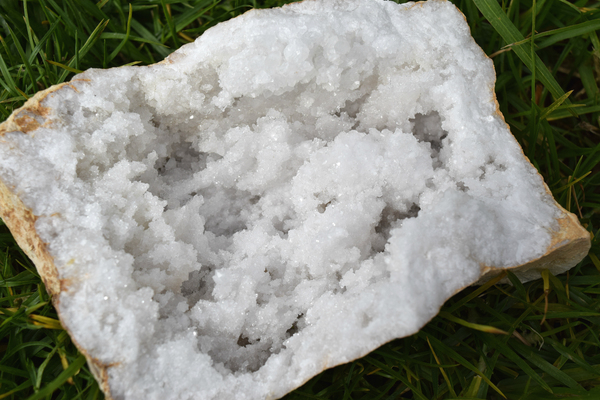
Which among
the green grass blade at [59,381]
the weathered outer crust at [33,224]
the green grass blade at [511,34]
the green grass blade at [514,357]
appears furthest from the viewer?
the green grass blade at [511,34]

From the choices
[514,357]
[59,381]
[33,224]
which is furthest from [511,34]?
[59,381]

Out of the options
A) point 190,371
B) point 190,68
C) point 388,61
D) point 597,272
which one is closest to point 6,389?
point 190,371

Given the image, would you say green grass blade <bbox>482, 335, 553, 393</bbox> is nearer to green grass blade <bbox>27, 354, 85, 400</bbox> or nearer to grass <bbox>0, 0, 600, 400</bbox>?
grass <bbox>0, 0, 600, 400</bbox>

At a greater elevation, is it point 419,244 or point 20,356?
point 419,244

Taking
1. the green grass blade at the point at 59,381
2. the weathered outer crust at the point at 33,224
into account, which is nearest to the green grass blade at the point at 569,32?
the weathered outer crust at the point at 33,224

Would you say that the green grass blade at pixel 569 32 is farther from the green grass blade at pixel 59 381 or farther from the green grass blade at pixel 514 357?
the green grass blade at pixel 59 381

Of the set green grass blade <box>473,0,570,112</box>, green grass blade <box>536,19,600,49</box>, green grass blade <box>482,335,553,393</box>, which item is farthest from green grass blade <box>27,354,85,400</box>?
green grass blade <box>536,19,600,49</box>

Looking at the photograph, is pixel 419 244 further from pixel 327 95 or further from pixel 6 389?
pixel 6 389

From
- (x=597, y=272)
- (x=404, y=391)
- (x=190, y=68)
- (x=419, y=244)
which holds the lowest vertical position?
(x=404, y=391)
